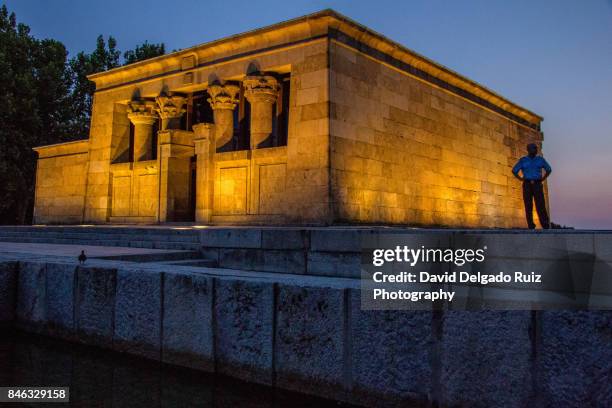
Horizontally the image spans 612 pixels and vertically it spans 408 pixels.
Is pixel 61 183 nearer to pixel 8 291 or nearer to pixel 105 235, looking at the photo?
pixel 105 235

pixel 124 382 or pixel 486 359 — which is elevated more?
pixel 486 359

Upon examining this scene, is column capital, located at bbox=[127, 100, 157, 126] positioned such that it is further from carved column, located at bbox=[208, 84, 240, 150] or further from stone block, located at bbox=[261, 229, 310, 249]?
stone block, located at bbox=[261, 229, 310, 249]

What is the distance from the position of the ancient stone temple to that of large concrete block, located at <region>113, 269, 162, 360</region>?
324 inches

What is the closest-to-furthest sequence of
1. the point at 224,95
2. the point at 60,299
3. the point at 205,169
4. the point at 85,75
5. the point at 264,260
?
the point at 60,299
the point at 264,260
the point at 205,169
the point at 224,95
the point at 85,75

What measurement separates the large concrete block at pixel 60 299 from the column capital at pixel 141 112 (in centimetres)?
1349

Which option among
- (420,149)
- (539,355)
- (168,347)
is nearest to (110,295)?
(168,347)

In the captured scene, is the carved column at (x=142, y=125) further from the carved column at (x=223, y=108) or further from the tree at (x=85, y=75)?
the tree at (x=85, y=75)

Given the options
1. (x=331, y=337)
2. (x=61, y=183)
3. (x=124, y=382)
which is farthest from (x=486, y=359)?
(x=61, y=183)

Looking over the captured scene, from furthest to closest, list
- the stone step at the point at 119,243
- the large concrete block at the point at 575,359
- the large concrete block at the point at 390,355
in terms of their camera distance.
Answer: the stone step at the point at 119,243 < the large concrete block at the point at 390,355 < the large concrete block at the point at 575,359

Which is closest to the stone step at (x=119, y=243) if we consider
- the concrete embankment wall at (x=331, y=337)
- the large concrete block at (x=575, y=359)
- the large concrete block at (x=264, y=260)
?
the large concrete block at (x=264, y=260)

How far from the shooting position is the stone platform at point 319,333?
2.98 meters

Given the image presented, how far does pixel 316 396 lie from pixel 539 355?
1.62 meters

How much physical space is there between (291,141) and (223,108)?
3.24 meters

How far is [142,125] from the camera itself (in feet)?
60.3
